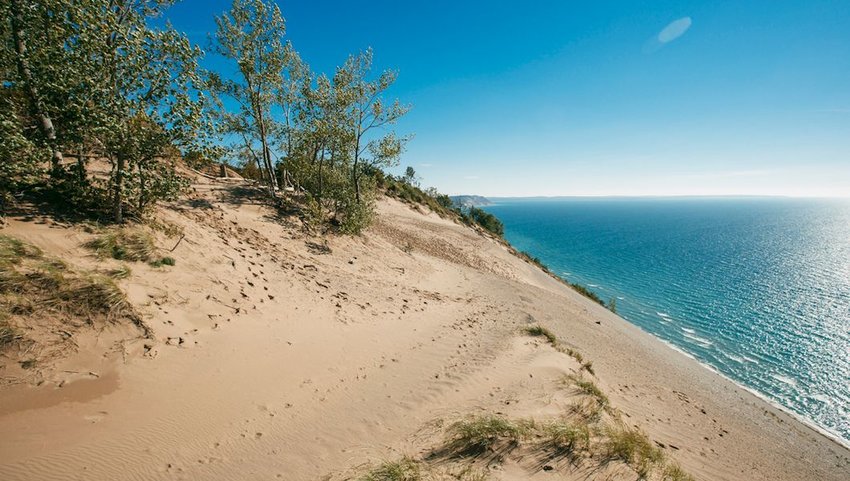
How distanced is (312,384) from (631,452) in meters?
8.41

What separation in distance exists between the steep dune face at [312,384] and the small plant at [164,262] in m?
0.39

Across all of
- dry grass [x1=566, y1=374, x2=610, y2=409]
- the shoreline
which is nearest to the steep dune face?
dry grass [x1=566, y1=374, x2=610, y2=409]

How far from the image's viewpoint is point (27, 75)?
9234 mm

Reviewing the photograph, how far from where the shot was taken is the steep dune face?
6.23 m

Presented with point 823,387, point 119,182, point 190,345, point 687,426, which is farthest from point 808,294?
point 119,182

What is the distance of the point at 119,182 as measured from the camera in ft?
36.2

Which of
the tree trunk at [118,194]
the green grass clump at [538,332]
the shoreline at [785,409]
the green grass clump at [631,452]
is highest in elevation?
the tree trunk at [118,194]

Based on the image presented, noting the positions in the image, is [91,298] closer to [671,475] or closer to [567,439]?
[567,439]

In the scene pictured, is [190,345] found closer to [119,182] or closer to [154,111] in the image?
[119,182]

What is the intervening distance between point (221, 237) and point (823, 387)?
4132cm

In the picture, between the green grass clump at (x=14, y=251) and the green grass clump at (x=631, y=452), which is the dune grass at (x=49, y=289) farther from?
the green grass clump at (x=631, y=452)

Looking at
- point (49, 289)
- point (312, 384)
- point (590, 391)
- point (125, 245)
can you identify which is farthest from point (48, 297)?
point (590, 391)

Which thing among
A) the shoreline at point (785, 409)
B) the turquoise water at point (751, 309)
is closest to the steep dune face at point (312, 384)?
the shoreline at point (785, 409)

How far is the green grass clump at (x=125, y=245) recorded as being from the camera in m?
10.1
